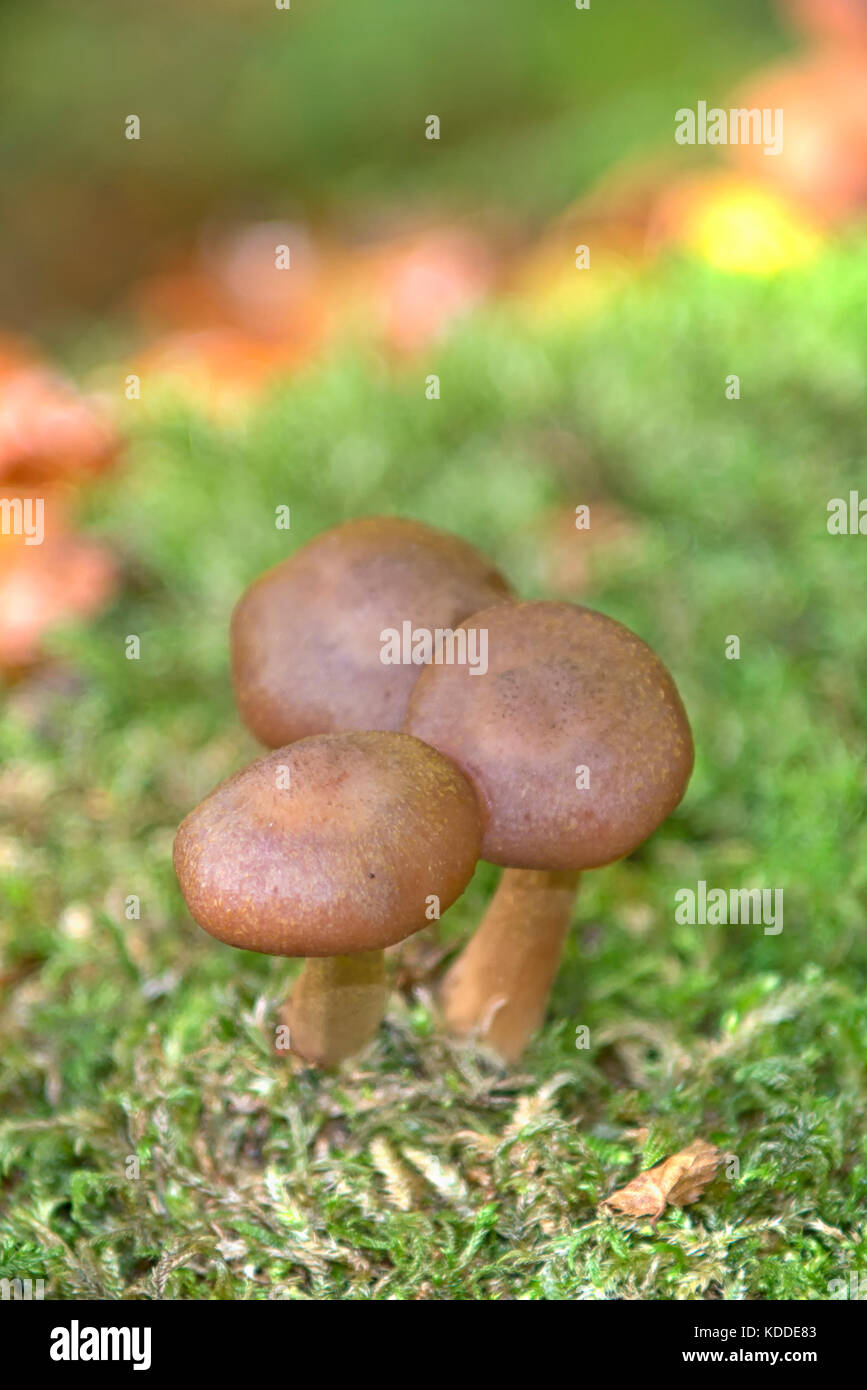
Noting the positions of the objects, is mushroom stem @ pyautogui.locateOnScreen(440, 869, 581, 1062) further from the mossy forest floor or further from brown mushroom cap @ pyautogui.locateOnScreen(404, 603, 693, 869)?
brown mushroom cap @ pyautogui.locateOnScreen(404, 603, 693, 869)

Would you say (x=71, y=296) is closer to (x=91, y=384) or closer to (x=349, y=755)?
(x=91, y=384)

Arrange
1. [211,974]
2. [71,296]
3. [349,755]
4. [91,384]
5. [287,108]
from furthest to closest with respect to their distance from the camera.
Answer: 1. [287,108]
2. [71,296]
3. [91,384]
4. [211,974]
5. [349,755]

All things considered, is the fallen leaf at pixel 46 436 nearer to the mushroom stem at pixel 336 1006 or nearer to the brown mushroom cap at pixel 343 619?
the brown mushroom cap at pixel 343 619

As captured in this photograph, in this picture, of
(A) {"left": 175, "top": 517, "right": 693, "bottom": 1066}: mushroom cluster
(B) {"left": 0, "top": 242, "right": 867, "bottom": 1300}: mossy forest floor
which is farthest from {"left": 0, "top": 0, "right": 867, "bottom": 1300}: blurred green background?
(A) {"left": 175, "top": 517, "right": 693, "bottom": 1066}: mushroom cluster

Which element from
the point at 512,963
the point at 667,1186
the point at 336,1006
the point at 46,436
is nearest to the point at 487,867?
the point at 512,963

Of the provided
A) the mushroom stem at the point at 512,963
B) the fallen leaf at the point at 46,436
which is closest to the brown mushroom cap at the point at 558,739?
the mushroom stem at the point at 512,963

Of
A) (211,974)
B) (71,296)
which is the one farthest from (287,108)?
(211,974)
